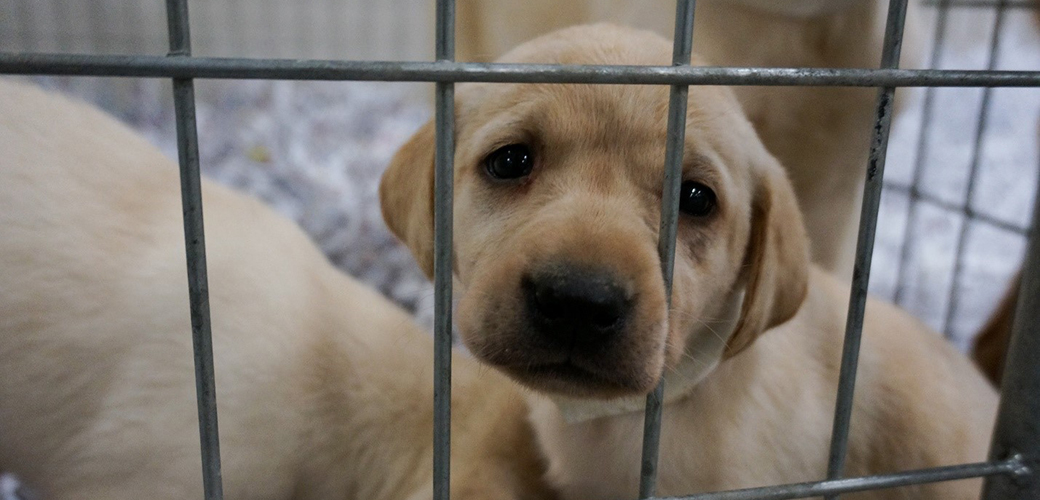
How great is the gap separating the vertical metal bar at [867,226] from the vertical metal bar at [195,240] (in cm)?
71

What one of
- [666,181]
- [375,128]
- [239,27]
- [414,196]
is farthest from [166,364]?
[239,27]

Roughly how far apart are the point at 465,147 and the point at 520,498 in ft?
1.92

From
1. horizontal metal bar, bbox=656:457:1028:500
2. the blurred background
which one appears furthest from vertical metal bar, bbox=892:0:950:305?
horizontal metal bar, bbox=656:457:1028:500

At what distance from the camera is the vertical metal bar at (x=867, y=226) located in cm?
94

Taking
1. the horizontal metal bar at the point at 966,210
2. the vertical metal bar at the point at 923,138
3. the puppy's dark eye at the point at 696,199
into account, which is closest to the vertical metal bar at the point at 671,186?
the puppy's dark eye at the point at 696,199

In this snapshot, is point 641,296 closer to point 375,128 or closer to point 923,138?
point 923,138

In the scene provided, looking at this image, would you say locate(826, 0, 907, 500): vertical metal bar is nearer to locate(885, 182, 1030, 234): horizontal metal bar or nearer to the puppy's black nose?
the puppy's black nose

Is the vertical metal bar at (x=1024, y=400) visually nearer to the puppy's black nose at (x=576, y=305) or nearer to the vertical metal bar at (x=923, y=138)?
the puppy's black nose at (x=576, y=305)

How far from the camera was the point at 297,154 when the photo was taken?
138 inches

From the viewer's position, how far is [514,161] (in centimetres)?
117

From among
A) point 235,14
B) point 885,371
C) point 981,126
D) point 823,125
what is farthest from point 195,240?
point 235,14

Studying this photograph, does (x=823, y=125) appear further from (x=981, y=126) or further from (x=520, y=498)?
(x=520, y=498)

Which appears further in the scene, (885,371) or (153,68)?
(885,371)

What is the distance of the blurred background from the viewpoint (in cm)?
269
